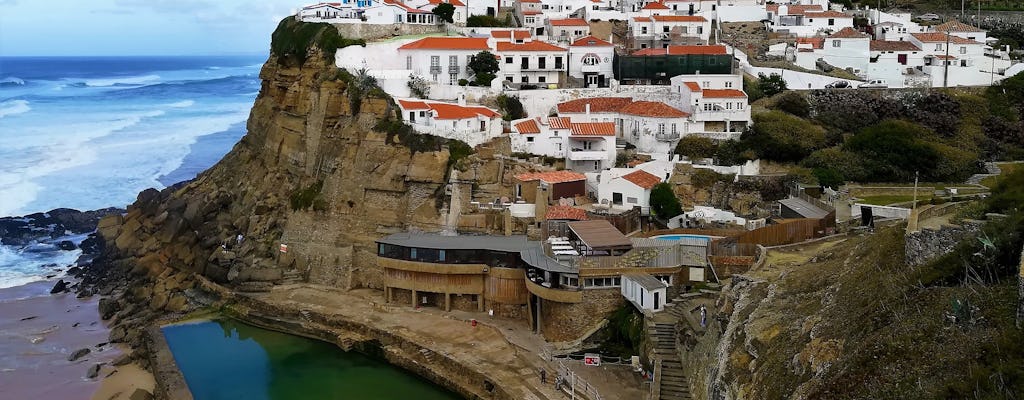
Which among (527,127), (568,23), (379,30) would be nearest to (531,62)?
(568,23)

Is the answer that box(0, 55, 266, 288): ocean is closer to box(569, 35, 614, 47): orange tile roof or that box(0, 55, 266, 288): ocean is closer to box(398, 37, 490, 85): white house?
box(398, 37, 490, 85): white house

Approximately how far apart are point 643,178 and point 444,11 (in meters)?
16.5

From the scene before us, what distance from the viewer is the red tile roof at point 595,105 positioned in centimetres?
3356

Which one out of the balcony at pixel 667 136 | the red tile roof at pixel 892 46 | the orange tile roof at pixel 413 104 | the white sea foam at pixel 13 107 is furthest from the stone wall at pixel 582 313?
the white sea foam at pixel 13 107

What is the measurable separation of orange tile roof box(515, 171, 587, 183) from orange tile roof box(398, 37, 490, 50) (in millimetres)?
8217

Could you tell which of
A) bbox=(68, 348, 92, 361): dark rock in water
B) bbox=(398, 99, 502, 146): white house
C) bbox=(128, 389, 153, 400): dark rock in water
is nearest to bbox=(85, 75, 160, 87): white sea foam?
bbox=(398, 99, 502, 146): white house

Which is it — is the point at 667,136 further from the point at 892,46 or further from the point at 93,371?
the point at 93,371

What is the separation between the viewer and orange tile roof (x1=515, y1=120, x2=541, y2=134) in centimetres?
3181

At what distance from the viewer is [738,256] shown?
74.7 ft

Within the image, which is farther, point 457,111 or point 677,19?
point 677,19

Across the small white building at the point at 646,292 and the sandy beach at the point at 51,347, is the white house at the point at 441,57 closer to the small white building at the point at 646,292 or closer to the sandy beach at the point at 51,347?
the sandy beach at the point at 51,347

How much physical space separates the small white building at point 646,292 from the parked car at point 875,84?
57.2 ft

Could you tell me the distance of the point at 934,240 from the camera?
1338cm

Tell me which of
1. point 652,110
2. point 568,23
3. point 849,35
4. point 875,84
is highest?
point 568,23
